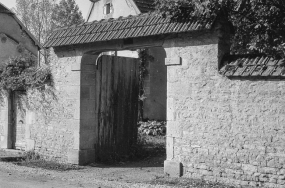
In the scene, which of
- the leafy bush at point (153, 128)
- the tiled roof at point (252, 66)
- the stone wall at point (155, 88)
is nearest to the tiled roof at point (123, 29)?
the tiled roof at point (252, 66)

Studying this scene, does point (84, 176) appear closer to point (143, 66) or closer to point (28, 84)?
point (28, 84)

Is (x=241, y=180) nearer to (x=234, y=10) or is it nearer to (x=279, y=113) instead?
(x=279, y=113)

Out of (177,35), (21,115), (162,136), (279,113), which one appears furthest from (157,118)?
(279,113)

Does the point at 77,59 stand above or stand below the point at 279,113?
above

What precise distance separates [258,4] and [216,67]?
1.43 metres

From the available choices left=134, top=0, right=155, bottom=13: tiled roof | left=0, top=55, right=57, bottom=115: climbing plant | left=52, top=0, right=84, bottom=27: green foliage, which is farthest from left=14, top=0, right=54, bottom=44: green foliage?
left=0, top=55, right=57, bottom=115: climbing plant

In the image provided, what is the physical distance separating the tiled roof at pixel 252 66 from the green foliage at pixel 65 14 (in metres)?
26.6

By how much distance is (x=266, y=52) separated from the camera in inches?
291

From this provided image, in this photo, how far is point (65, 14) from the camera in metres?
34.0

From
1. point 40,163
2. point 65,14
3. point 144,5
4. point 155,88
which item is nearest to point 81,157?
point 40,163

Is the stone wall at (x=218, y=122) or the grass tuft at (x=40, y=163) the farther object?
the grass tuft at (x=40, y=163)

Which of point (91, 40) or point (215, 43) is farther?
point (91, 40)

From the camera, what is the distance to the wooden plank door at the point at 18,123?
13.1 meters

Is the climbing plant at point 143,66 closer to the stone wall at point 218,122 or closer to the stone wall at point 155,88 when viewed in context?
the stone wall at point 155,88
